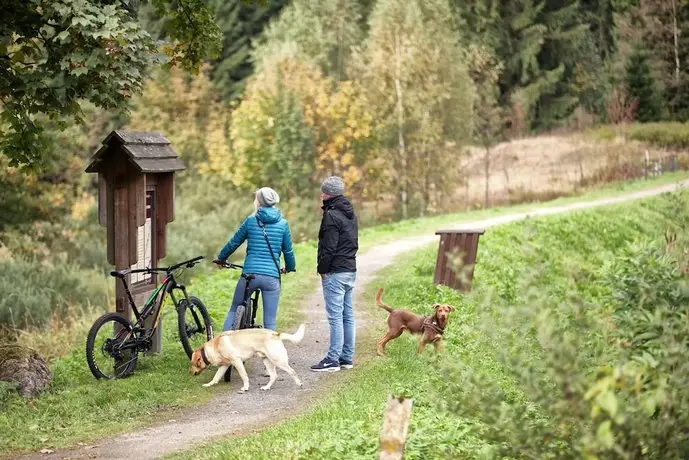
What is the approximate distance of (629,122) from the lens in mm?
53875

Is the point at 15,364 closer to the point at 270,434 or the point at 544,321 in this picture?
the point at 270,434

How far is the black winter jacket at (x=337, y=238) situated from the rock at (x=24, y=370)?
3.48m

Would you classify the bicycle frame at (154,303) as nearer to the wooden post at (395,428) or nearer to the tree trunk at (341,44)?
the wooden post at (395,428)

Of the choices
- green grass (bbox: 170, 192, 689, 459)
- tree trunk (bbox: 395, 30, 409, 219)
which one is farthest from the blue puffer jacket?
tree trunk (bbox: 395, 30, 409, 219)

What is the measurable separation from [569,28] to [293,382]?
5763cm

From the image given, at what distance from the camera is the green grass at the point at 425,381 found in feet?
22.7

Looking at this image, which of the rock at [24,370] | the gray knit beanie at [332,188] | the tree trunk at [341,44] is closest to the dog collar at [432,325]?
the gray knit beanie at [332,188]

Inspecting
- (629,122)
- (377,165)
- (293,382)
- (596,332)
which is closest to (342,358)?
(293,382)

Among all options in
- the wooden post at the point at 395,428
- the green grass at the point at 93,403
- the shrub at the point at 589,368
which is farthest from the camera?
the green grass at the point at 93,403

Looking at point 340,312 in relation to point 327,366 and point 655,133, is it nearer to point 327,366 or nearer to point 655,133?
point 327,366

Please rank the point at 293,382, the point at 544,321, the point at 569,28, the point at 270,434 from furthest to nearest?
1. the point at 569,28
2. the point at 293,382
3. the point at 270,434
4. the point at 544,321

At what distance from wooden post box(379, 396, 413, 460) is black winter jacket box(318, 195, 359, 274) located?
512cm

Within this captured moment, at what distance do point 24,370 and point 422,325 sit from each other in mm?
4635

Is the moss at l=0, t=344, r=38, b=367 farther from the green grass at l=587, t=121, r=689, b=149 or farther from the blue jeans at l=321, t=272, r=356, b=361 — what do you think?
the green grass at l=587, t=121, r=689, b=149
